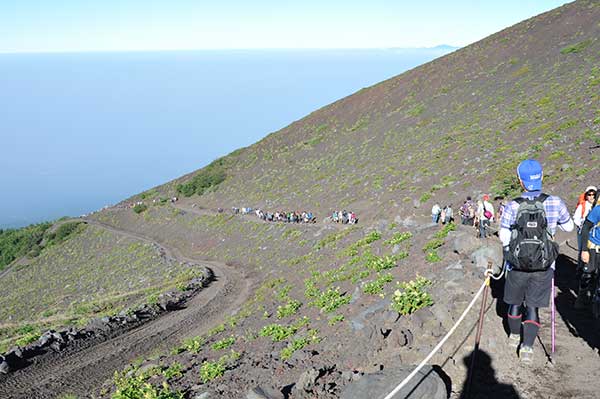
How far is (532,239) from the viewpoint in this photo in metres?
6.42

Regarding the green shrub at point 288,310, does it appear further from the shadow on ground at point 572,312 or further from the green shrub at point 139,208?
the green shrub at point 139,208

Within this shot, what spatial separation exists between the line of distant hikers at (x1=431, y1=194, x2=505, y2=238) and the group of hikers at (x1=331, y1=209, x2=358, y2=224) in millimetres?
9823

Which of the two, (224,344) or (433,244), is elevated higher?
(433,244)

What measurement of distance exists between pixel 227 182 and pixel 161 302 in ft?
121

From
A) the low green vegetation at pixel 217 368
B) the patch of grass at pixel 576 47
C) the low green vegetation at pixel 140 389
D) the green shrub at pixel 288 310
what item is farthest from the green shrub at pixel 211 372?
the patch of grass at pixel 576 47

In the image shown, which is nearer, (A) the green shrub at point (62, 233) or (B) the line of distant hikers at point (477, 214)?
(B) the line of distant hikers at point (477, 214)

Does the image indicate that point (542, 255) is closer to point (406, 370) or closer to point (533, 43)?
point (406, 370)

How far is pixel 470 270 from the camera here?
10305 mm

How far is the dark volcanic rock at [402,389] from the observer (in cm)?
620

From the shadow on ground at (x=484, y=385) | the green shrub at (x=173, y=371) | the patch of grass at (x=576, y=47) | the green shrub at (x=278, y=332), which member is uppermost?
the patch of grass at (x=576, y=47)

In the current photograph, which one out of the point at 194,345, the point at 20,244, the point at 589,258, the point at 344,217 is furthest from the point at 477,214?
the point at 20,244

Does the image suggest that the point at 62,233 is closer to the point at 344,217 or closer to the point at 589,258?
the point at 344,217

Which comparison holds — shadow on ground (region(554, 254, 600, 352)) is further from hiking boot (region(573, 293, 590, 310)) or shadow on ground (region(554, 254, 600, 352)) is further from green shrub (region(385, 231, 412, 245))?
green shrub (region(385, 231, 412, 245))

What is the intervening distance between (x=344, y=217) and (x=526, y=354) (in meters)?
26.8
